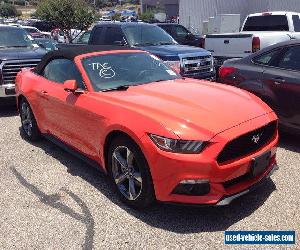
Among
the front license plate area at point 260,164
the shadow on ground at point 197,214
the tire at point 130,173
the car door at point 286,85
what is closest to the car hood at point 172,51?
the car door at point 286,85

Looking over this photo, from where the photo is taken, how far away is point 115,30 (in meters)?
10.1

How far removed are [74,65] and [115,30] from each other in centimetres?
543

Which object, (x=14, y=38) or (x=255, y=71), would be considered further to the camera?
(x=14, y=38)

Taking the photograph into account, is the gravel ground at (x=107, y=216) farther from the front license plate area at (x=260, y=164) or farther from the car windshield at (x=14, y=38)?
the car windshield at (x=14, y=38)

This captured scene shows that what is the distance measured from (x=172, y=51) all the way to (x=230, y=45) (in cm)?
188

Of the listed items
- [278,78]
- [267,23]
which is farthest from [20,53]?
[267,23]

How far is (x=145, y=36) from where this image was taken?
9945 mm

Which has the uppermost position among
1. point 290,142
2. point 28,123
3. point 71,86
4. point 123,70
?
point 123,70

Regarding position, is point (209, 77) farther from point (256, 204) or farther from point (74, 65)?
point (256, 204)

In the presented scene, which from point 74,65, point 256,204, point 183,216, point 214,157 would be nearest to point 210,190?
point 214,157

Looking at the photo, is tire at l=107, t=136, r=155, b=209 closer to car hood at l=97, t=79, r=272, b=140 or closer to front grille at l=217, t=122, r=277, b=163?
car hood at l=97, t=79, r=272, b=140

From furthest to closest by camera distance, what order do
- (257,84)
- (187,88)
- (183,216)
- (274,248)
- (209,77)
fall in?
(209,77), (257,84), (187,88), (183,216), (274,248)

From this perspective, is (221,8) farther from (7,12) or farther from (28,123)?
(7,12)

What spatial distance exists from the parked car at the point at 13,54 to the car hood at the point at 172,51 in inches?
102
